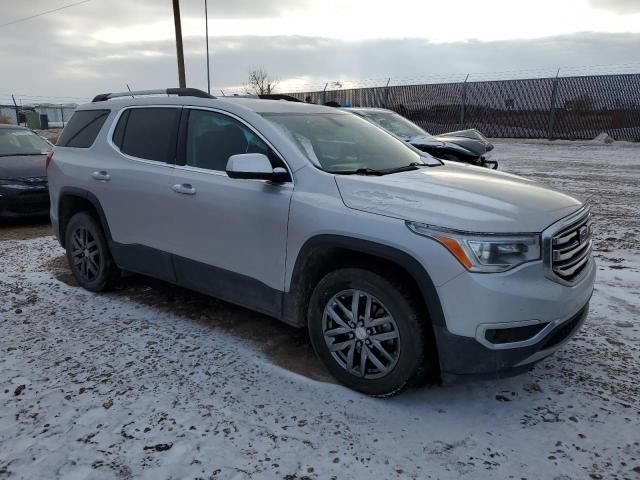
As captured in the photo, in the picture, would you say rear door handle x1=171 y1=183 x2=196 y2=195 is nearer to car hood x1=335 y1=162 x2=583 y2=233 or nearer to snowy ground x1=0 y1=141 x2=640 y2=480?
snowy ground x1=0 y1=141 x2=640 y2=480

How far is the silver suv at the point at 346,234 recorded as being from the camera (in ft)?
9.09

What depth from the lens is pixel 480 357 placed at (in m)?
2.79

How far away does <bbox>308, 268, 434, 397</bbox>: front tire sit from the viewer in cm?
294

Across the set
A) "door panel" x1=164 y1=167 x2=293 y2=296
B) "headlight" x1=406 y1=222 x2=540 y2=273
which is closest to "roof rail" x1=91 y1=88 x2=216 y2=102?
"door panel" x1=164 y1=167 x2=293 y2=296

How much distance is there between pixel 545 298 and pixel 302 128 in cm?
203

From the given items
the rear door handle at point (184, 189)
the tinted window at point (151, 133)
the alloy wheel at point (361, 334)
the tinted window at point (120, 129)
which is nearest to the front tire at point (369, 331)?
the alloy wheel at point (361, 334)

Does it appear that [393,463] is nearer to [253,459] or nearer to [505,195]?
[253,459]

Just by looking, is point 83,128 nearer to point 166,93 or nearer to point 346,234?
point 166,93

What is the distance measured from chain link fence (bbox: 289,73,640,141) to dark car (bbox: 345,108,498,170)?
8603 millimetres

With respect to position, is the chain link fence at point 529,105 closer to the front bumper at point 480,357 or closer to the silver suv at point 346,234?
the silver suv at point 346,234

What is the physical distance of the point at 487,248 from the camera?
8.93ft

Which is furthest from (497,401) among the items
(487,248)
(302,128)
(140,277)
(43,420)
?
(140,277)

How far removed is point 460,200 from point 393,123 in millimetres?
6969

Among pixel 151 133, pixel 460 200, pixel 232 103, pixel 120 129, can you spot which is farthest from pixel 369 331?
pixel 120 129
